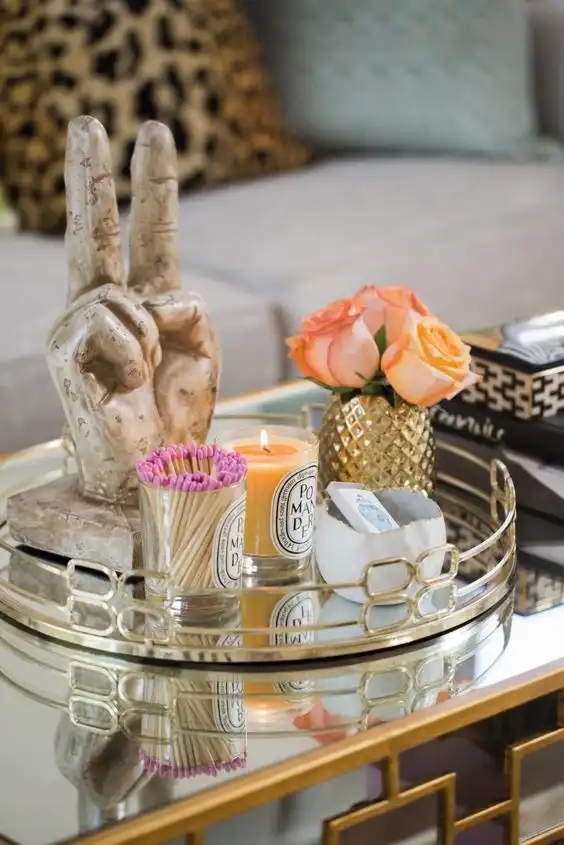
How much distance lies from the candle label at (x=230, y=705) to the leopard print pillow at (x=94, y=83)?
1.47 m

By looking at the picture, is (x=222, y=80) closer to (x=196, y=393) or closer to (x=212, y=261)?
(x=212, y=261)

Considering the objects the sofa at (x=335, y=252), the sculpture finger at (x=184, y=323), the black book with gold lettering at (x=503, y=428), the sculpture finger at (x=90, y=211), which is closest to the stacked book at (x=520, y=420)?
the black book with gold lettering at (x=503, y=428)

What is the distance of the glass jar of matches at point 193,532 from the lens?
0.94 m

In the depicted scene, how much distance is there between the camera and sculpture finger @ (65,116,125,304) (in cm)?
101

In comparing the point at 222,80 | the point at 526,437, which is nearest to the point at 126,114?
the point at 222,80

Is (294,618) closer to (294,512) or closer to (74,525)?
(294,512)

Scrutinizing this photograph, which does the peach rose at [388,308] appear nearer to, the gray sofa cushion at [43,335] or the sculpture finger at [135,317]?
the sculpture finger at [135,317]

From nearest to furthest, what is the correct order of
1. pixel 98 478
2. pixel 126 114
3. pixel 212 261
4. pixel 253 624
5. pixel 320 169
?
1. pixel 253 624
2. pixel 98 478
3. pixel 212 261
4. pixel 126 114
5. pixel 320 169

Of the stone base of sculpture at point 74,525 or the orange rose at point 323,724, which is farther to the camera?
the stone base of sculpture at point 74,525

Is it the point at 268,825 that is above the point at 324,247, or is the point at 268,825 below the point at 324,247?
below

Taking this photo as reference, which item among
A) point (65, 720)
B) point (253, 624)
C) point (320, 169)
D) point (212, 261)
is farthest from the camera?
point (320, 169)

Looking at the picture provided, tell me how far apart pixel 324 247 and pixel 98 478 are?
109 cm

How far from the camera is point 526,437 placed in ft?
4.35

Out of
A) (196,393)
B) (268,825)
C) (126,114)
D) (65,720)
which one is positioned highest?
(126,114)
